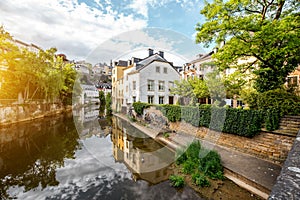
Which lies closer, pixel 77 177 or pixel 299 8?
pixel 77 177

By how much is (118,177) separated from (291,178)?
5002 millimetres

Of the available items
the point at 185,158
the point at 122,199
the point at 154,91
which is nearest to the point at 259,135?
the point at 185,158

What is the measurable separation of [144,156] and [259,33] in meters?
7.29

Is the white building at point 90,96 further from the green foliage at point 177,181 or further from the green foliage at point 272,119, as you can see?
the green foliage at point 272,119

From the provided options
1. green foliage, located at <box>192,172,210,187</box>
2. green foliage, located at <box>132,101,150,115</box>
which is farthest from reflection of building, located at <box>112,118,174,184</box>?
green foliage, located at <box>132,101,150,115</box>

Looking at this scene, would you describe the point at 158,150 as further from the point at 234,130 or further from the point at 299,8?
the point at 299,8

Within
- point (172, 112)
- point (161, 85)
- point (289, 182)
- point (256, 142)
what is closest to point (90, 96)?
point (161, 85)

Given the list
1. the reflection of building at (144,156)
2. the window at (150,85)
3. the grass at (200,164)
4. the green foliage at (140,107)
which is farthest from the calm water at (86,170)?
the window at (150,85)

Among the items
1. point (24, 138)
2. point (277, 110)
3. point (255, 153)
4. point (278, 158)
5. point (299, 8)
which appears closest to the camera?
point (278, 158)

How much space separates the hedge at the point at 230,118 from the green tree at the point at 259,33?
2.41 m

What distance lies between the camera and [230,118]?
6.81 metres

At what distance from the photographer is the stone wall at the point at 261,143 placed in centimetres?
504

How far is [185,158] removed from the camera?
6016 mm

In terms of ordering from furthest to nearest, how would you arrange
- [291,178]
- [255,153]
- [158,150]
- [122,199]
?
[158,150], [255,153], [122,199], [291,178]
